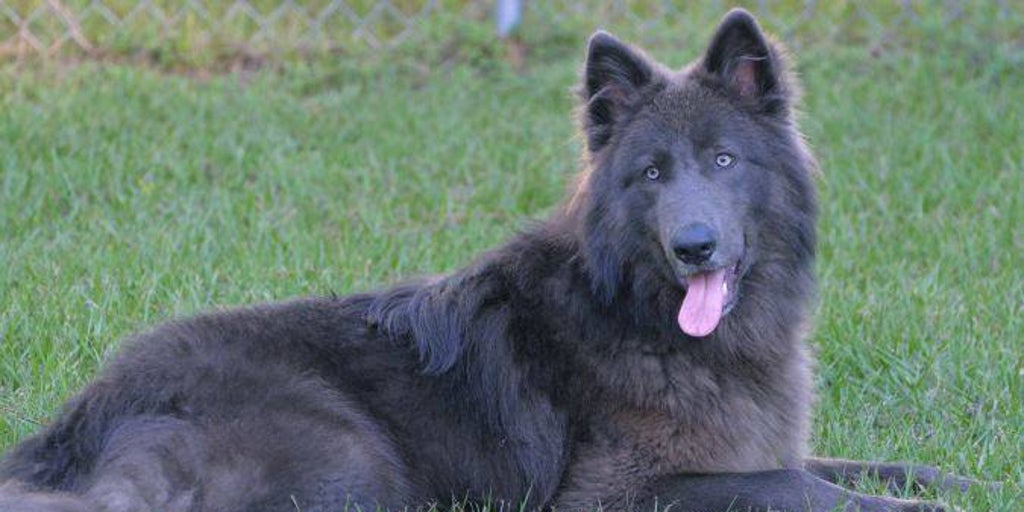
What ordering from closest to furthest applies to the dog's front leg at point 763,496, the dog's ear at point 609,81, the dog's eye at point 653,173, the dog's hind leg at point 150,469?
the dog's hind leg at point 150,469 → the dog's front leg at point 763,496 → the dog's eye at point 653,173 → the dog's ear at point 609,81

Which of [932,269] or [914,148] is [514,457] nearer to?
[932,269]

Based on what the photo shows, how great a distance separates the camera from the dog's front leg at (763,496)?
4660mm

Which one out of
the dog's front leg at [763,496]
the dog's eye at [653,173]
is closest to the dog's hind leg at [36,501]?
the dog's front leg at [763,496]

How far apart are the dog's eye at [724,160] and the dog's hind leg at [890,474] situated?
1116 millimetres

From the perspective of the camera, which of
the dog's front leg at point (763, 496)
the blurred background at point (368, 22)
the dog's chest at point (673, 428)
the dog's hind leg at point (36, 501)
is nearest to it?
the dog's hind leg at point (36, 501)

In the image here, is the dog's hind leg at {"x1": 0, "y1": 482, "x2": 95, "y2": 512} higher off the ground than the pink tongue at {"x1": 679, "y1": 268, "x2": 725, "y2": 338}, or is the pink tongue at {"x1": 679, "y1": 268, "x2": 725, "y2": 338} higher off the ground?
the pink tongue at {"x1": 679, "y1": 268, "x2": 725, "y2": 338}

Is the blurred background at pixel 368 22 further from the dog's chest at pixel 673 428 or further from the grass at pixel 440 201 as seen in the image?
the dog's chest at pixel 673 428

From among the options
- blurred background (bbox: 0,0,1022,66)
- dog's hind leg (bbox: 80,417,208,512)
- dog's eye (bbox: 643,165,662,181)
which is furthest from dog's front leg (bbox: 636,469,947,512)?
blurred background (bbox: 0,0,1022,66)

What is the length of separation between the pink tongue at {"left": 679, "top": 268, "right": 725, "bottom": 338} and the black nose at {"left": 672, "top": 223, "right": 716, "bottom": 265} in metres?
0.14

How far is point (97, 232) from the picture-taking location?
7863mm

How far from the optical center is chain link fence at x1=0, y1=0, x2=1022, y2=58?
10.9m

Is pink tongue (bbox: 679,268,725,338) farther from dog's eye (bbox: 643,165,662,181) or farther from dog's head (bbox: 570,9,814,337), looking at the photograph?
dog's eye (bbox: 643,165,662,181)

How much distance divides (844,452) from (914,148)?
4195mm

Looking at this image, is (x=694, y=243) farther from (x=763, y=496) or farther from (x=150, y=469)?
(x=150, y=469)
